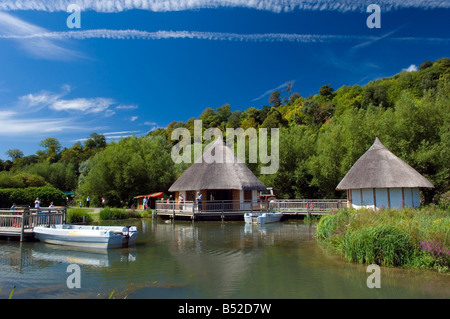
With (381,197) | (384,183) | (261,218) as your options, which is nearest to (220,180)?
(261,218)

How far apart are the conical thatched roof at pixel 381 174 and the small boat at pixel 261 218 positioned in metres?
5.43

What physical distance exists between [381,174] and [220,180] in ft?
41.9

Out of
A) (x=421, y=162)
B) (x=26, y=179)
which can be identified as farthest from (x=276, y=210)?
(x=26, y=179)

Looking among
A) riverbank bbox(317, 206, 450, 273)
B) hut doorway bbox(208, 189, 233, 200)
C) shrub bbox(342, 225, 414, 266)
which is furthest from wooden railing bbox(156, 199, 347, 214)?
shrub bbox(342, 225, 414, 266)

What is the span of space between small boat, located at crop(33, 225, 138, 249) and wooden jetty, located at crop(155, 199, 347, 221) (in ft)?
38.3

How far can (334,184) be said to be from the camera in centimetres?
3322

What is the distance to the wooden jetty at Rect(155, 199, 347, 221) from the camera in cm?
2625

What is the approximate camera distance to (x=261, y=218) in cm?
2425

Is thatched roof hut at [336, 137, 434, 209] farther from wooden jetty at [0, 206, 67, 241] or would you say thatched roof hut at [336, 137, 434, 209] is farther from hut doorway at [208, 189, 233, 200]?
wooden jetty at [0, 206, 67, 241]

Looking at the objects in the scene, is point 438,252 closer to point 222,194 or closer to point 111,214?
point 222,194

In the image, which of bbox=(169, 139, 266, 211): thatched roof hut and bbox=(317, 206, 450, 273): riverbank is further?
bbox=(169, 139, 266, 211): thatched roof hut

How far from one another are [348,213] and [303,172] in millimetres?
20721
